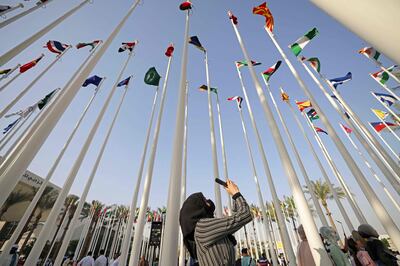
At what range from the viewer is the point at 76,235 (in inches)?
1695

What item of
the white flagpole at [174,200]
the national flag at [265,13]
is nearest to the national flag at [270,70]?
the national flag at [265,13]

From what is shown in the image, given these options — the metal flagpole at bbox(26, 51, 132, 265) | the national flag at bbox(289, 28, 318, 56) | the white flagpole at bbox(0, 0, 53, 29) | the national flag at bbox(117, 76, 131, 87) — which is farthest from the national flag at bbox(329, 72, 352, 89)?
the white flagpole at bbox(0, 0, 53, 29)

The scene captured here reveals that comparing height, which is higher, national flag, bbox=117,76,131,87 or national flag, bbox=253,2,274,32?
national flag, bbox=117,76,131,87

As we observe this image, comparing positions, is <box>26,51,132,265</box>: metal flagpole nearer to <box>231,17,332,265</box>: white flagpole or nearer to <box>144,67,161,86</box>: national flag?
<box>144,67,161,86</box>: national flag

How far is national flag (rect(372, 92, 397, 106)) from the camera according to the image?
14544 millimetres

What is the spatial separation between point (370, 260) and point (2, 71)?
19864 mm

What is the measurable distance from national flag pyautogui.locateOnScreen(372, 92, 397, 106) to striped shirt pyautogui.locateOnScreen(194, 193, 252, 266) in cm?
1917

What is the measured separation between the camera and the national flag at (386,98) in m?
14.5

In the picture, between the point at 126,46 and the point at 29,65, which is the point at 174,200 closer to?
the point at 126,46

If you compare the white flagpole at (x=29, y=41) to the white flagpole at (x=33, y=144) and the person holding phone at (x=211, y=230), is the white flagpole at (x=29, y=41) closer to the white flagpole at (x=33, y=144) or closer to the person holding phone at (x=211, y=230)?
the white flagpole at (x=33, y=144)

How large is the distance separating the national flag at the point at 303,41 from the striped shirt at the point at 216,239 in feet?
33.8

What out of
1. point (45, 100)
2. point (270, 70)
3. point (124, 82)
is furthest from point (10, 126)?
point (270, 70)

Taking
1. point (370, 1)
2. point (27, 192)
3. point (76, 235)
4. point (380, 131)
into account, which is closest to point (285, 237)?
point (370, 1)

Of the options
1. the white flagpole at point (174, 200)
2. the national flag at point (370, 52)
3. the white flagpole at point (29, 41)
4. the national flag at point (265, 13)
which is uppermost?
the national flag at point (370, 52)
